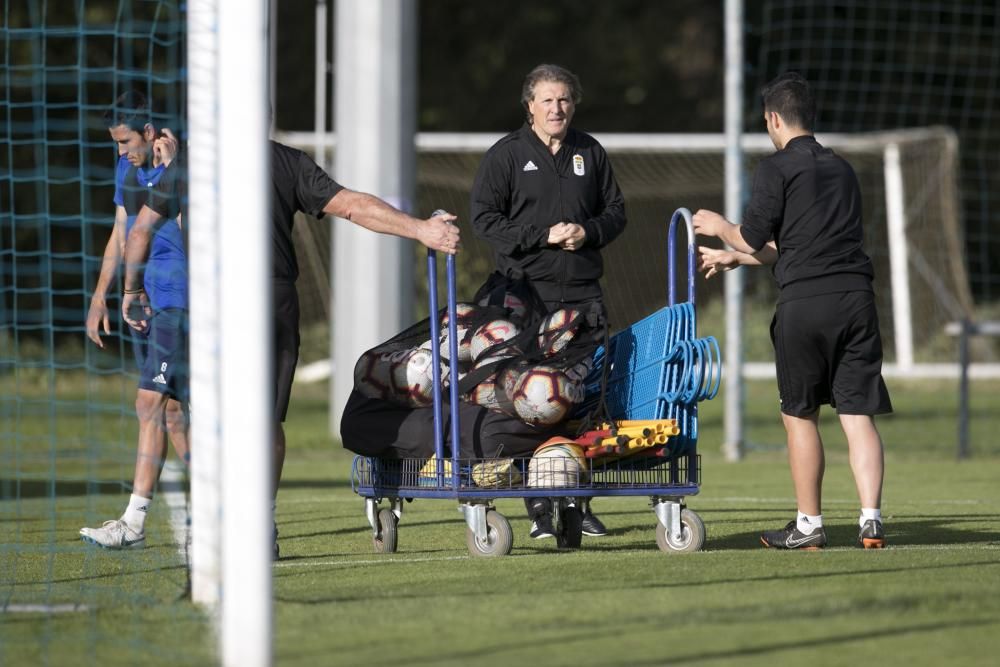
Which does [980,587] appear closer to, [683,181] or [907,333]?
[907,333]

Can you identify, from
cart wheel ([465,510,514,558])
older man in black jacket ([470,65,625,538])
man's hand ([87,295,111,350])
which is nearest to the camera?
cart wheel ([465,510,514,558])

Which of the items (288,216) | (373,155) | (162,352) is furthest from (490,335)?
(373,155)

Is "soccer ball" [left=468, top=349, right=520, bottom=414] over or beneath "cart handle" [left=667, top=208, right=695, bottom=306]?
beneath

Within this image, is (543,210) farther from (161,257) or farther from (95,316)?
(95,316)

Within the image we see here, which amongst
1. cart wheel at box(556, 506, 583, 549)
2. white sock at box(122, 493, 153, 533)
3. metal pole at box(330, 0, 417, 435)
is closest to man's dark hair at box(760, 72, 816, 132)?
cart wheel at box(556, 506, 583, 549)

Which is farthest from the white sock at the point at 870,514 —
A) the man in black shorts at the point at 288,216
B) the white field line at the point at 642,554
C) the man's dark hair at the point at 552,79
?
the man in black shorts at the point at 288,216

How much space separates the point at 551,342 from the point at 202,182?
2.02m

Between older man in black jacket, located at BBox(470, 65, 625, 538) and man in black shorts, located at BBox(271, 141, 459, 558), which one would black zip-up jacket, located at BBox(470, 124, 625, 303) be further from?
man in black shorts, located at BBox(271, 141, 459, 558)

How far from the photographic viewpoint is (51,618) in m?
5.44

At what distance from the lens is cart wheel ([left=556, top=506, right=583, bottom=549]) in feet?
24.0

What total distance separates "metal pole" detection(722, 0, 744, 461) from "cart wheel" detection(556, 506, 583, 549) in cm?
591

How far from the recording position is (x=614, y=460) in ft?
22.9

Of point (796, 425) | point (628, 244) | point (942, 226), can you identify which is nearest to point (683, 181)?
point (628, 244)

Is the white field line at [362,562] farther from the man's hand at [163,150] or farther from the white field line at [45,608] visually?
the man's hand at [163,150]
